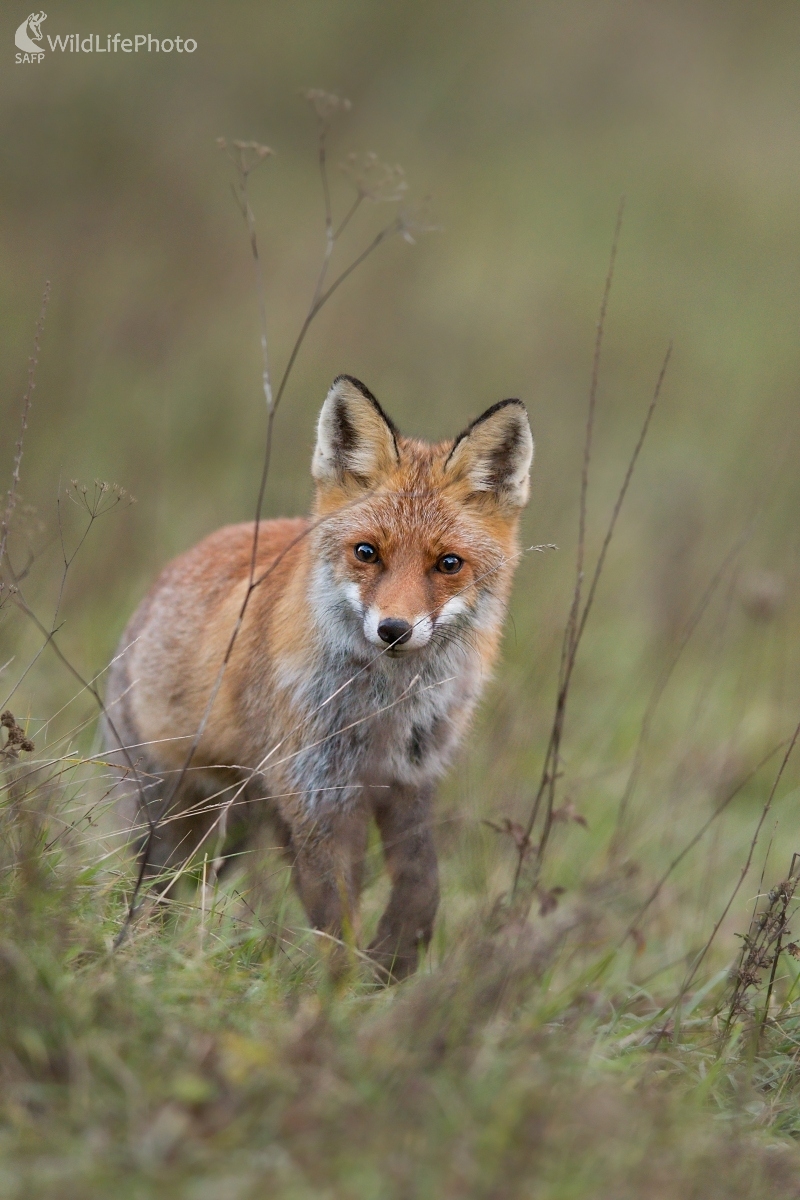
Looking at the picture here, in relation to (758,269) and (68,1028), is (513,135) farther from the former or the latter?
(68,1028)

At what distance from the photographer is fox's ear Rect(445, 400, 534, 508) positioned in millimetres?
4594

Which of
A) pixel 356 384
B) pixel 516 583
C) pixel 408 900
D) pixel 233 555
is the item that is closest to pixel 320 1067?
pixel 408 900

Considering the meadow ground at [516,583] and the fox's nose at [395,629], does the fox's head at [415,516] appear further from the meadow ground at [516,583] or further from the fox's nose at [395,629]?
the meadow ground at [516,583]

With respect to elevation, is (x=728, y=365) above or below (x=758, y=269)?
below

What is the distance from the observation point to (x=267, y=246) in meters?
15.0

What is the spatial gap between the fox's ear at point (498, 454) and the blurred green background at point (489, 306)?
41.2 inches

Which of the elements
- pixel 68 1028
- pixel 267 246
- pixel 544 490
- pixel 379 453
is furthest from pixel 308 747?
pixel 267 246

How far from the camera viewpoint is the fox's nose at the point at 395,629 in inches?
156

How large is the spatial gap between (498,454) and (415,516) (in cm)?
52

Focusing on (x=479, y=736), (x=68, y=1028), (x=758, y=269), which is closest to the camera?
(x=68, y=1028)

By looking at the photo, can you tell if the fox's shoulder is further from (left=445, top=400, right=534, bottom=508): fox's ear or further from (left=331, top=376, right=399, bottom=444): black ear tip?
(left=445, top=400, right=534, bottom=508): fox's ear

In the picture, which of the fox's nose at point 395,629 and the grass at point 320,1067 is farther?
the fox's nose at point 395,629

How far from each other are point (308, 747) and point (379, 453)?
133 cm

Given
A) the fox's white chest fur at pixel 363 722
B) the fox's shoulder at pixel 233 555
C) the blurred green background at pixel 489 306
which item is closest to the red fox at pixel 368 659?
the fox's white chest fur at pixel 363 722
